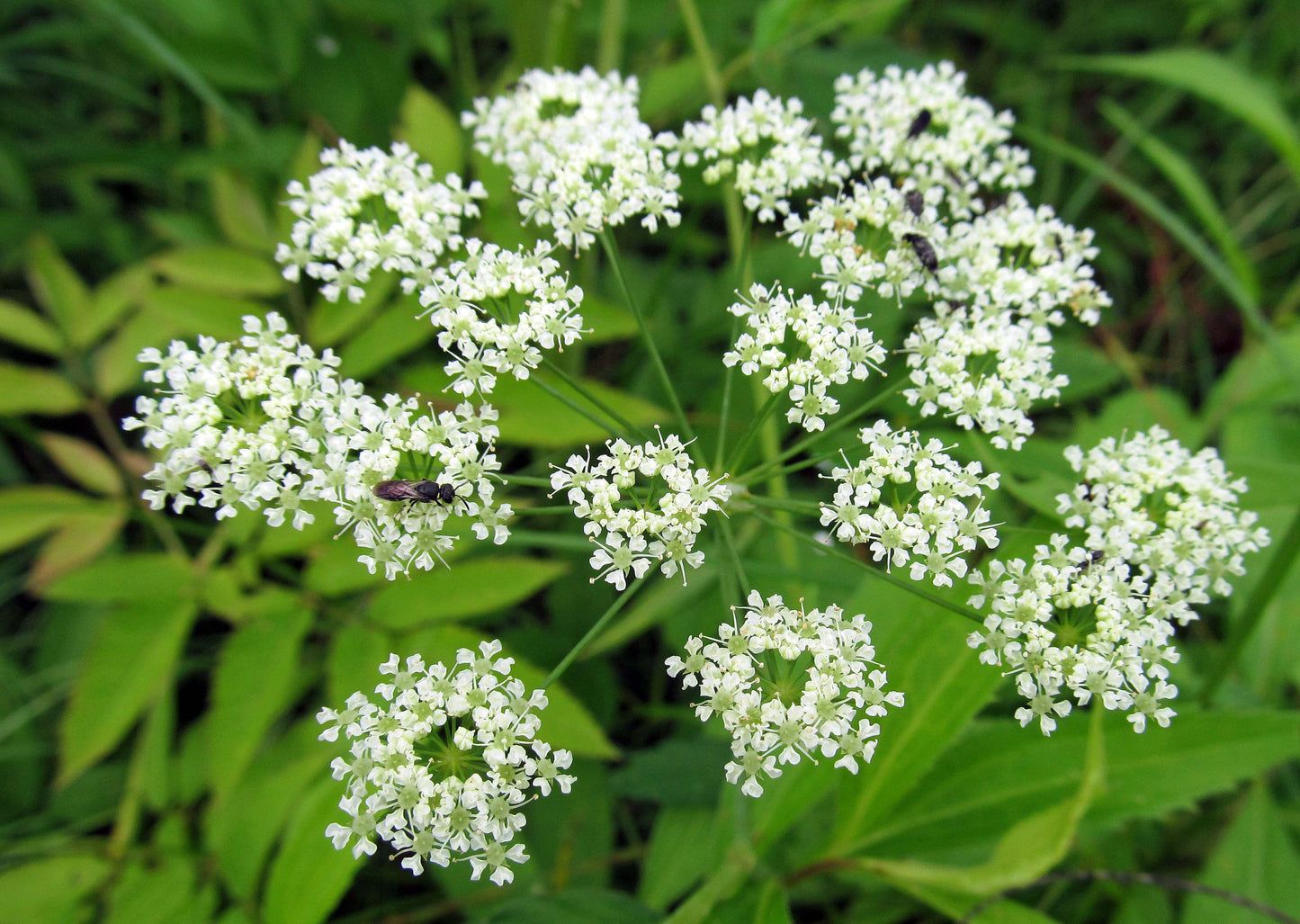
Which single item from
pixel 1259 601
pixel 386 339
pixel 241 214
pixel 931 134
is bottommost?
pixel 1259 601

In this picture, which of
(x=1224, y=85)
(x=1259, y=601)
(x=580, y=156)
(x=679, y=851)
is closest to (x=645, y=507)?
(x=580, y=156)

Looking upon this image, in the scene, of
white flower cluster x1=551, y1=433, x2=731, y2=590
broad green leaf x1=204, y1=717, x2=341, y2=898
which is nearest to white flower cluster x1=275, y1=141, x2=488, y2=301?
white flower cluster x1=551, y1=433, x2=731, y2=590

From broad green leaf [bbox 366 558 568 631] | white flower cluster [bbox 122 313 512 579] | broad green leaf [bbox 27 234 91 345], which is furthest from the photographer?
broad green leaf [bbox 27 234 91 345]

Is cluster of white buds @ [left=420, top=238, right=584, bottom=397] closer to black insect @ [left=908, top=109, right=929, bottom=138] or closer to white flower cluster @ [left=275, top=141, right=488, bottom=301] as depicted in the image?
white flower cluster @ [left=275, top=141, right=488, bottom=301]

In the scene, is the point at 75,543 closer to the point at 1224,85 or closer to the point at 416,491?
the point at 416,491

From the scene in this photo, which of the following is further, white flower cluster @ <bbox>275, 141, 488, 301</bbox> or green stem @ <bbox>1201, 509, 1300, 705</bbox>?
green stem @ <bbox>1201, 509, 1300, 705</bbox>

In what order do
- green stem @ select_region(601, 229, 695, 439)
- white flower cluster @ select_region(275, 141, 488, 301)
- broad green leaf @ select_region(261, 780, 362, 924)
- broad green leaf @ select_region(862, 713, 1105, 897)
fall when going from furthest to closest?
white flower cluster @ select_region(275, 141, 488, 301) < green stem @ select_region(601, 229, 695, 439) < broad green leaf @ select_region(261, 780, 362, 924) < broad green leaf @ select_region(862, 713, 1105, 897)

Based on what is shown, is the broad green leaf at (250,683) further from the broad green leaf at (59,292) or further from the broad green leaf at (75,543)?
the broad green leaf at (59,292)
